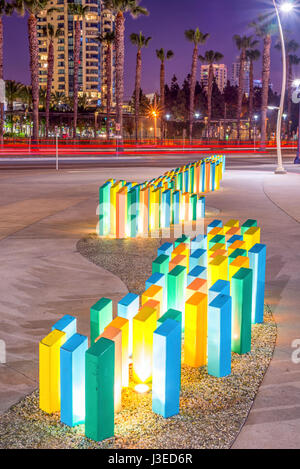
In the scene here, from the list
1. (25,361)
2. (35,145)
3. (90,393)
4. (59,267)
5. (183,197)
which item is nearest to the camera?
(90,393)

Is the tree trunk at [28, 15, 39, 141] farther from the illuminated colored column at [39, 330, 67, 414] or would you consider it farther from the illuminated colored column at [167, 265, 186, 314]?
the illuminated colored column at [39, 330, 67, 414]

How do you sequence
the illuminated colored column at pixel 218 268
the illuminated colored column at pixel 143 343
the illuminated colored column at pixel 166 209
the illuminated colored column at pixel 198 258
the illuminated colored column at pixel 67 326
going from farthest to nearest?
1. the illuminated colored column at pixel 166 209
2. the illuminated colored column at pixel 198 258
3. the illuminated colored column at pixel 218 268
4. the illuminated colored column at pixel 143 343
5. the illuminated colored column at pixel 67 326

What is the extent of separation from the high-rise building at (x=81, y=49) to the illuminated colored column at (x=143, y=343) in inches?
7484

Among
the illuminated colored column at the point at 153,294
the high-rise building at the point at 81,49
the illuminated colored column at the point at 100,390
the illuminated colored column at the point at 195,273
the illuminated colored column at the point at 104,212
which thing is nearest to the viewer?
the illuminated colored column at the point at 100,390

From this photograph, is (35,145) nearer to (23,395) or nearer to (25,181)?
(25,181)

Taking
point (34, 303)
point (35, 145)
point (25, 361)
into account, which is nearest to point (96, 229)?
point (34, 303)

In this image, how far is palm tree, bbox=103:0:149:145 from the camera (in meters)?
46.9

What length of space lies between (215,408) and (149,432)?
523 mm

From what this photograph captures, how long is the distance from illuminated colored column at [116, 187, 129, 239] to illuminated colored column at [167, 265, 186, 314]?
4780mm

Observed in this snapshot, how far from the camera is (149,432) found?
3297 millimetres

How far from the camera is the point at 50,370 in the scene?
339cm

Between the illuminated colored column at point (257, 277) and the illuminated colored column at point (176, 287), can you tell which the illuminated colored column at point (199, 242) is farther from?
the illuminated colored column at point (176, 287)

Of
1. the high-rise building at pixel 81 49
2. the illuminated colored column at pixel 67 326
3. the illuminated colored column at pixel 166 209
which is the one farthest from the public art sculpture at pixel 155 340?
the high-rise building at pixel 81 49

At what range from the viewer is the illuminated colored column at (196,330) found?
3895 mm
